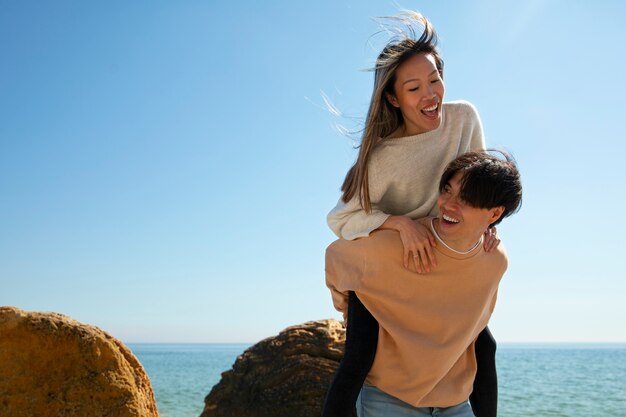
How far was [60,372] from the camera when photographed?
11.3 ft

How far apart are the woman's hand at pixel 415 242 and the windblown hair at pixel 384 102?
0.21m

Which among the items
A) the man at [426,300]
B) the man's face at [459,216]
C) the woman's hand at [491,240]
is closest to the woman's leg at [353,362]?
the man at [426,300]

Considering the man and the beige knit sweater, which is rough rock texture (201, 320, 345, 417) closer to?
the man

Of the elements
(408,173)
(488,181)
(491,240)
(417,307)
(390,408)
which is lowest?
(390,408)

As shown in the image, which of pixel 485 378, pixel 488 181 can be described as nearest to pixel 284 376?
pixel 485 378

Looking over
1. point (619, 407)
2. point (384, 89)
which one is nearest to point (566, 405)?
point (619, 407)

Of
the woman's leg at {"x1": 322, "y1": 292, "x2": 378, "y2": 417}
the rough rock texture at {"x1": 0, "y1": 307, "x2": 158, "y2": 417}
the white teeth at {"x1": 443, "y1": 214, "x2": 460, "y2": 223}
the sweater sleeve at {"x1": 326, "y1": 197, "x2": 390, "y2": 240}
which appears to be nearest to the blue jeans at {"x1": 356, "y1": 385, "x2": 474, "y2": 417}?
the woman's leg at {"x1": 322, "y1": 292, "x2": 378, "y2": 417}

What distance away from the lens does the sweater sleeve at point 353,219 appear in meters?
3.13

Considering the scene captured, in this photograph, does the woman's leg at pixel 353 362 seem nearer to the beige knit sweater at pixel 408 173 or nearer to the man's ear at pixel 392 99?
the beige knit sweater at pixel 408 173

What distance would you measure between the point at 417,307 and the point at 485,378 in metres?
0.64

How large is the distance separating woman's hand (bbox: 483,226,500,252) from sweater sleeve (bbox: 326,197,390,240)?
53cm

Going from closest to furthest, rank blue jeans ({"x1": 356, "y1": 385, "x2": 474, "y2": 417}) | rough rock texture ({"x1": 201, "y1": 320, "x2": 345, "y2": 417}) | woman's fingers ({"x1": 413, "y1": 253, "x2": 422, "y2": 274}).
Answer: woman's fingers ({"x1": 413, "y1": 253, "x2": 422, "y2": 274}), blue jeans ({"x1": 356, "y1": 385, "x2": 474, "y2": 417}), rough rock texture ({"x1": 201, "y1": 320, "x2": 345, "y2": 417})

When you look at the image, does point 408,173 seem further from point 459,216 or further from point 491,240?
point 491,240

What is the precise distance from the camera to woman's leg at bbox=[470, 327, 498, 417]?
11.0ft
